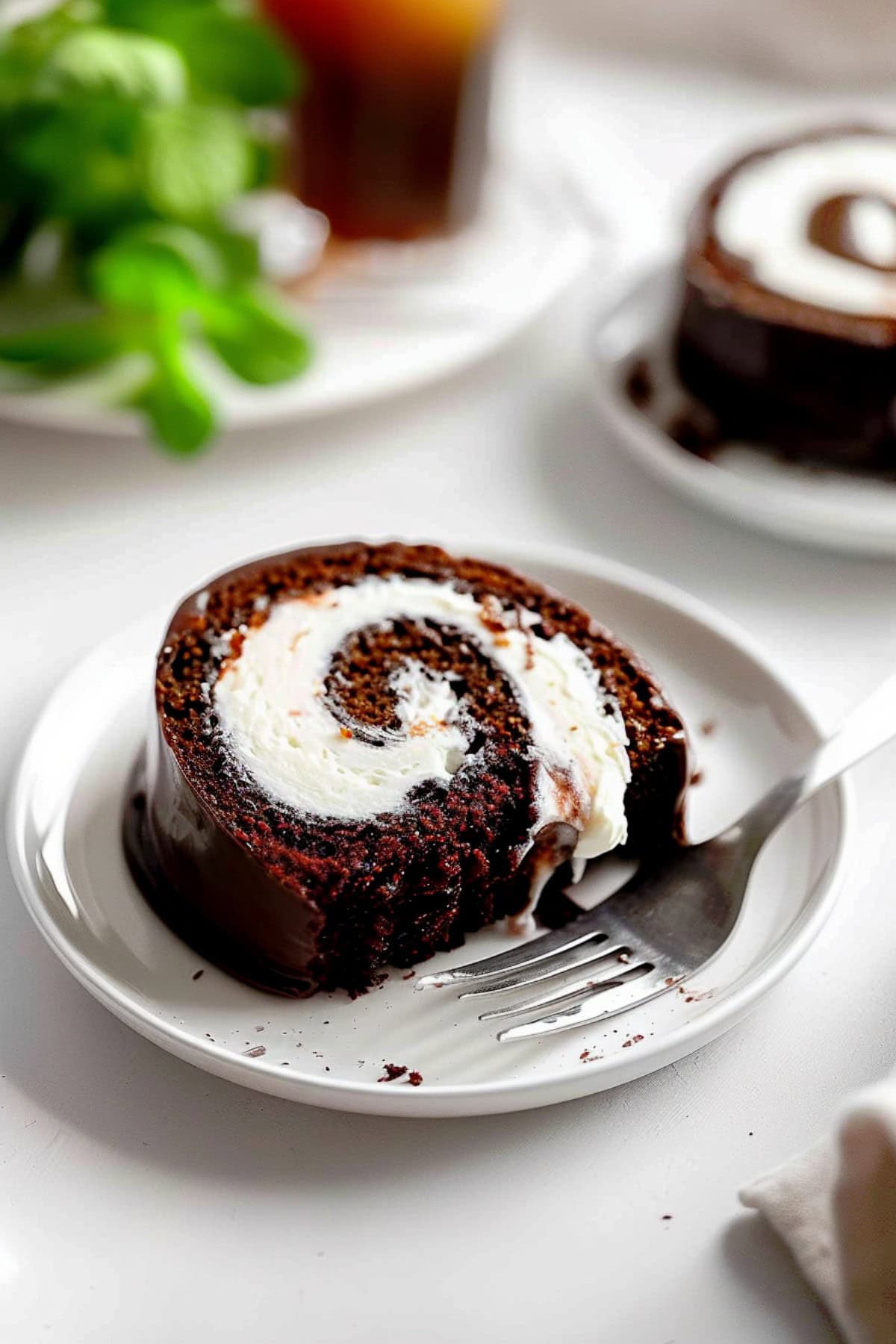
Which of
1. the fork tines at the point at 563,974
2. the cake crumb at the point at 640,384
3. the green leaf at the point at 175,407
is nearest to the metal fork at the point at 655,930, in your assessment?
the fork tines at the point at 563,974

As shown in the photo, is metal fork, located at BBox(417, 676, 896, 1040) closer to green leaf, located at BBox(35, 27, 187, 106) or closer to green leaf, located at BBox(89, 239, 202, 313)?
green leaf, located at BBox(89, 239, 202, 313)

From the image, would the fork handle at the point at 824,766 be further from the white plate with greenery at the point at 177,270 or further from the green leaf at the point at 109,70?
the green leaf at the point at 109,70

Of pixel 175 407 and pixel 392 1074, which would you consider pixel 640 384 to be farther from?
pixel 392 1074

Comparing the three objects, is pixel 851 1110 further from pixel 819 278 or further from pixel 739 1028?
pixel 819 278

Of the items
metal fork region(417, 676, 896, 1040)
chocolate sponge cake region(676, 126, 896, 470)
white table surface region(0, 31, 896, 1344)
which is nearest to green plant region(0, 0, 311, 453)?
white table surface region(0, 31, 896, 1344)

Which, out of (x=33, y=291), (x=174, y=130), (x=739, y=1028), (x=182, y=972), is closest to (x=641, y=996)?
(x=739, y=1028)

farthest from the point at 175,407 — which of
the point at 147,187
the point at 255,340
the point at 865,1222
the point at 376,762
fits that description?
the point at 865,1222
